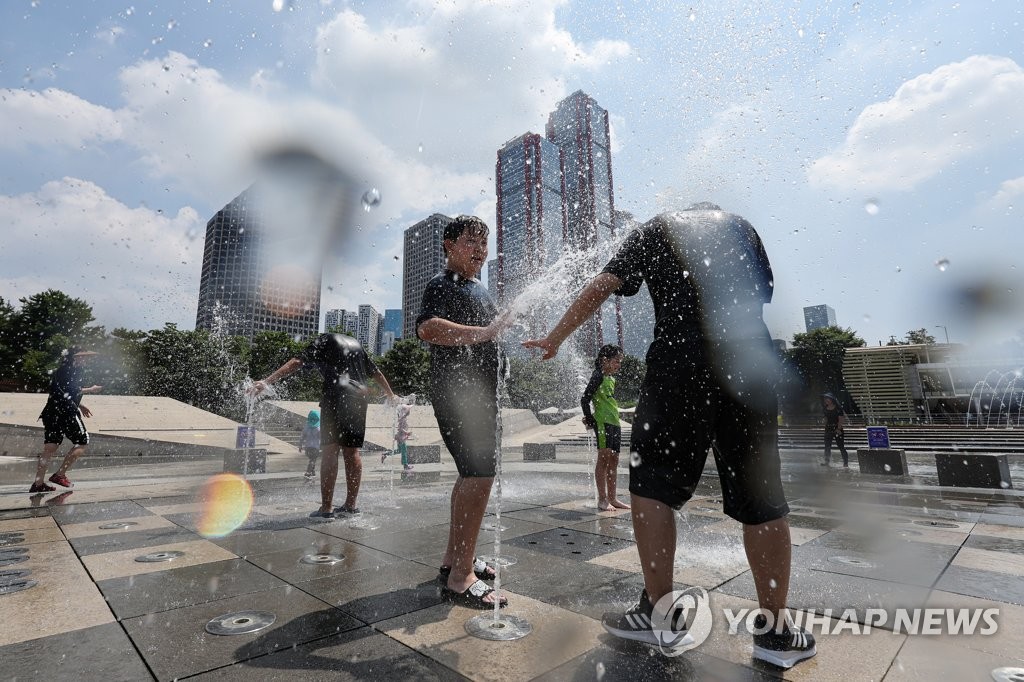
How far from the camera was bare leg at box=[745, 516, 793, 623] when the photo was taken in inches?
68.6

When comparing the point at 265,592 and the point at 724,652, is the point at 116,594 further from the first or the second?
the point at 724,652

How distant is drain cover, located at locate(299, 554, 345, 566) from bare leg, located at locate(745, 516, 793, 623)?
2339 mm

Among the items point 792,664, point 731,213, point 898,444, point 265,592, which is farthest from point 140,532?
point 898,444

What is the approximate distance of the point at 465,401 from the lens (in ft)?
8.04

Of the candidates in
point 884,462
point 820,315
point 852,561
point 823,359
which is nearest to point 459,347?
point 852,561

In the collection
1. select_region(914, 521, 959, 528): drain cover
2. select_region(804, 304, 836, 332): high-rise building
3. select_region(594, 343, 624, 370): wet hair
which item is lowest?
select_region(914, 521, 959, 528): drain cover

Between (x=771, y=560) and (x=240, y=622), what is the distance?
2145 millimetres

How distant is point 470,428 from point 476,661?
3.35 ft

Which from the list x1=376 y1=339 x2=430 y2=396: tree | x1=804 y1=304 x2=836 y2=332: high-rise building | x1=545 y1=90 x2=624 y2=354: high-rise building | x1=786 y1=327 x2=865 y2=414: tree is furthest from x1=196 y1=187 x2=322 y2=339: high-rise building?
x1=804 y1=304 x2=836 y2=332: high-rise building

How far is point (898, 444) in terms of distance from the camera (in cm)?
1769

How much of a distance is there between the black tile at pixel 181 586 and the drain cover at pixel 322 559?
28cm

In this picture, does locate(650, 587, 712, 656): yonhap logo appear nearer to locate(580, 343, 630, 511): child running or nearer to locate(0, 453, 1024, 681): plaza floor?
locate(0, 453, 1024, 681): plaza floor

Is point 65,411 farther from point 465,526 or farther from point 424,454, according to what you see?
point 424,454

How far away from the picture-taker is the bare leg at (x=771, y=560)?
68.6 inches
